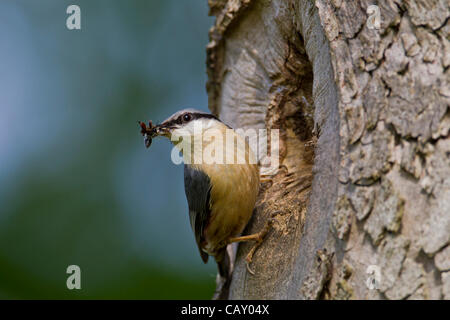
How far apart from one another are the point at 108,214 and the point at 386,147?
12.2ft

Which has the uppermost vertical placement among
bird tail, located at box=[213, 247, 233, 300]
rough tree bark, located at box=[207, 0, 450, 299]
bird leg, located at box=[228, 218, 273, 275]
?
rough tree bark, located at box=[207, 0, 450, 299]

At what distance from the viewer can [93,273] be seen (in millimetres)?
4043

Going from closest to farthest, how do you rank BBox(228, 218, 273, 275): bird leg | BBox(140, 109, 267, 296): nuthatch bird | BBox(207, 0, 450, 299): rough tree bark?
1. BBox(207, 0, 450, 299): rough tree bark
2. BBox(228, 218, 273, 275): bird leg
3. BBox(140, 109, 267, 296): nuthatch bird

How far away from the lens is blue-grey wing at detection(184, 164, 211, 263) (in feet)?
9.39

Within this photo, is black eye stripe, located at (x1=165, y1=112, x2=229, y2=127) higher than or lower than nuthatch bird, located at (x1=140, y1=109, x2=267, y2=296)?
higher

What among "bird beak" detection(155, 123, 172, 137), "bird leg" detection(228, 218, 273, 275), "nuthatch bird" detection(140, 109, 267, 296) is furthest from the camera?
"bird beak" detection(155, 123, 172, 137)

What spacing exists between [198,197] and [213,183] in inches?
6.4

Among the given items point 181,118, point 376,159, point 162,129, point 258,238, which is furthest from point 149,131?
point 376,159

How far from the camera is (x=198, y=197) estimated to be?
114 inches

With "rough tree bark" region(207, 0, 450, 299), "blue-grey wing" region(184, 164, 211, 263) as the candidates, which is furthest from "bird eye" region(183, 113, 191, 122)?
"rough tree bark" region(207, 0, 450, 299)

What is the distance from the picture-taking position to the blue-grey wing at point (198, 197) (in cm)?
286

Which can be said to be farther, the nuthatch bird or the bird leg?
the nuthatch bird

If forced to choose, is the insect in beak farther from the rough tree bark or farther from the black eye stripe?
the rough tree bark

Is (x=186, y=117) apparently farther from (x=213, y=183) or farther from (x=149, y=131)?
(x=213, y=183)
